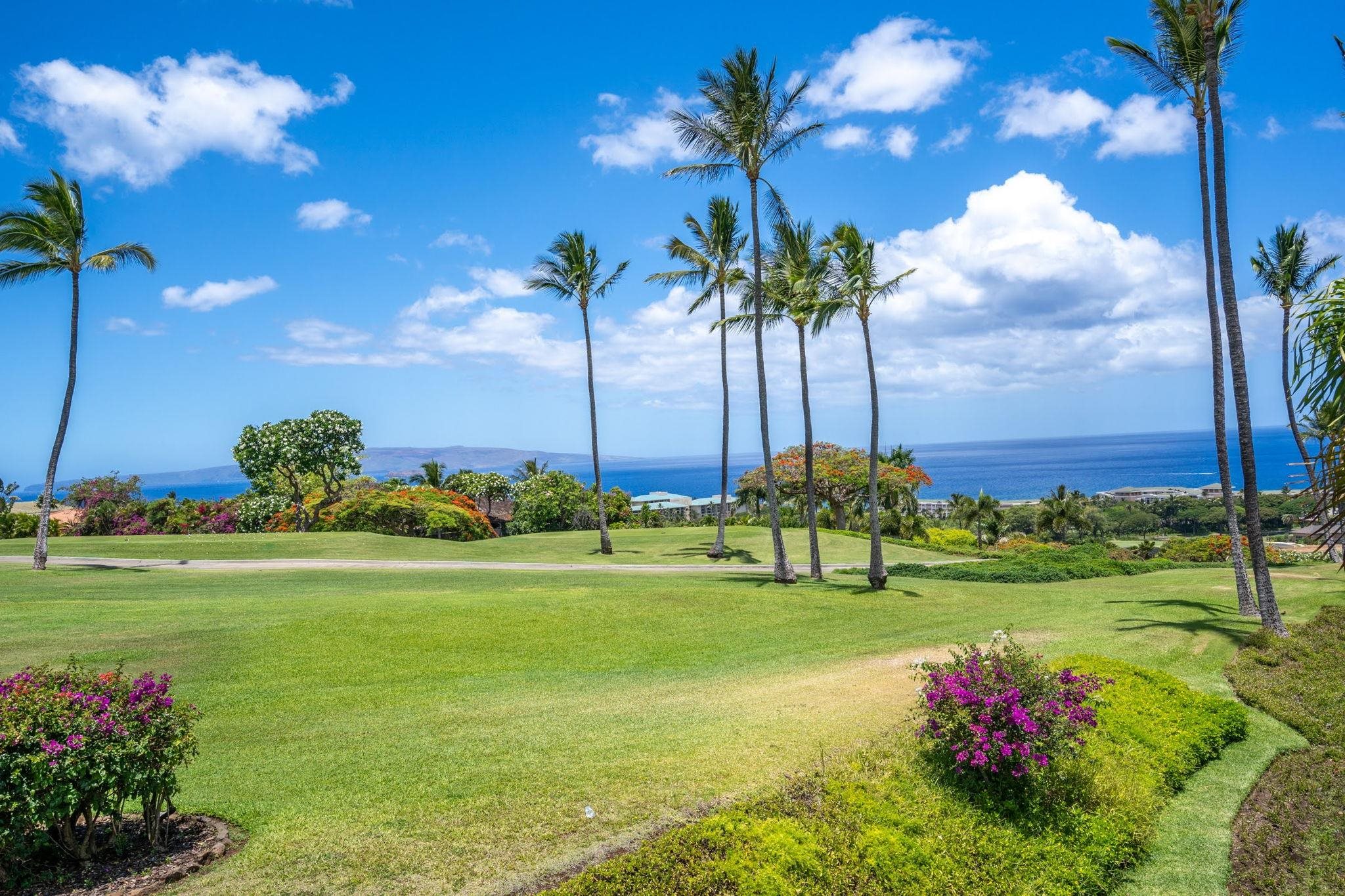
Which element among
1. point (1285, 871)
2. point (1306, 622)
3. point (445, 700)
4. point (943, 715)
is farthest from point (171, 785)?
point (1306, 622)

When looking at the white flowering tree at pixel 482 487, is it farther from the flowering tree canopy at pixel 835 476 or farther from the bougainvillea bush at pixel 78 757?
the bougainvillea bush at pixel 78 757

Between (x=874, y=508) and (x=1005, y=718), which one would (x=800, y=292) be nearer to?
(x=874, y=508)

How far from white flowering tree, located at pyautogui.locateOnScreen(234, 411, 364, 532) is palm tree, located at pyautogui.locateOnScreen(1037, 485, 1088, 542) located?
6029 cm

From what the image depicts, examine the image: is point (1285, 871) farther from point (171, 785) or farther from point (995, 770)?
point (171, 785)

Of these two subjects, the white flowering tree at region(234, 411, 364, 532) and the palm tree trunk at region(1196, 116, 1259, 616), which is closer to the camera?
the palm tree trunk at region(1196, 116, 1259, 616)

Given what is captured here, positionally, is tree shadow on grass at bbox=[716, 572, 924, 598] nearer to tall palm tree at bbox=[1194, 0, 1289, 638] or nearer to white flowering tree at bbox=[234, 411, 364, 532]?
tall palm tree at bbox=[1194, 0, 1289, 638]

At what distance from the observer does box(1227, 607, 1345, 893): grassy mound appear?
726cm

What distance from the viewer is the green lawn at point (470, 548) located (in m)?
28.7

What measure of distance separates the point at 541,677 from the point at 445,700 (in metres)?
2.12

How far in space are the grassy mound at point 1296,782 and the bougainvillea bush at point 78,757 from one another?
979 cm

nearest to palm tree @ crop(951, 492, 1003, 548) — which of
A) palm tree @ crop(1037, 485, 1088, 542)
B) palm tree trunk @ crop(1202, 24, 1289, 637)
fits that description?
palm tree @ crop(1037, 485, 1088, 542)

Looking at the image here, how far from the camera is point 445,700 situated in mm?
11164

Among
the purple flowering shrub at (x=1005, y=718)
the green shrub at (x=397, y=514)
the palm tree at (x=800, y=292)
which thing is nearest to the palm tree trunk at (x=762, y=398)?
the palm tree at (x=800, y=292)

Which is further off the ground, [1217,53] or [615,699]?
[1217,53]
